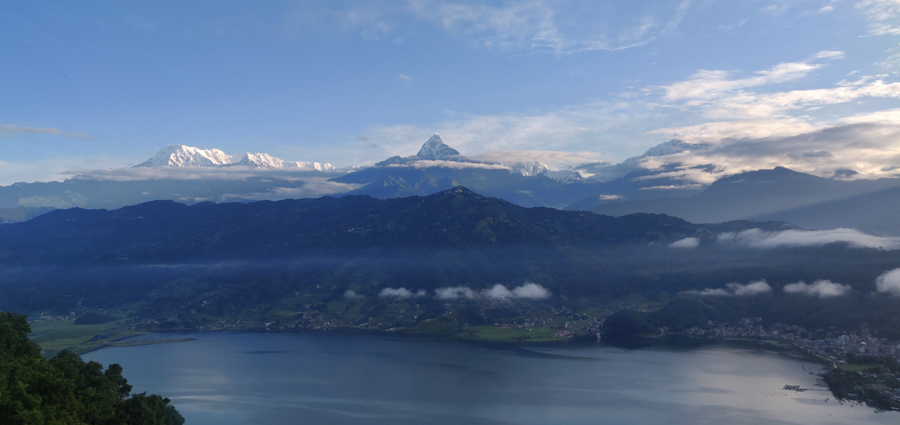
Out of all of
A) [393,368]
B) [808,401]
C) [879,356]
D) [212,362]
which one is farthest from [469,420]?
[879,356]

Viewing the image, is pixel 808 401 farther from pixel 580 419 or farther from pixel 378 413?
pixel 378 413

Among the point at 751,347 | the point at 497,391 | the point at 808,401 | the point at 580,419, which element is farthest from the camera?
the point at 751,347

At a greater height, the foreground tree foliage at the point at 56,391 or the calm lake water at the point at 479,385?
the foreground tree foliage at the point at 56,391

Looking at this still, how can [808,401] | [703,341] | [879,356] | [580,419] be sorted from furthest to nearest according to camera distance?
[703,341]
[879,356]
[808,401]
[580,419]

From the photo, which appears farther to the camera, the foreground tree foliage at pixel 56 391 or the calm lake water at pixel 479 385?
the calm lake water at pixel 479 385

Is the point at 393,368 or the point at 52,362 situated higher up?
the point at 52,362

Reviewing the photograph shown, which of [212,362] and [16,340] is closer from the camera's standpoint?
[16,340]
